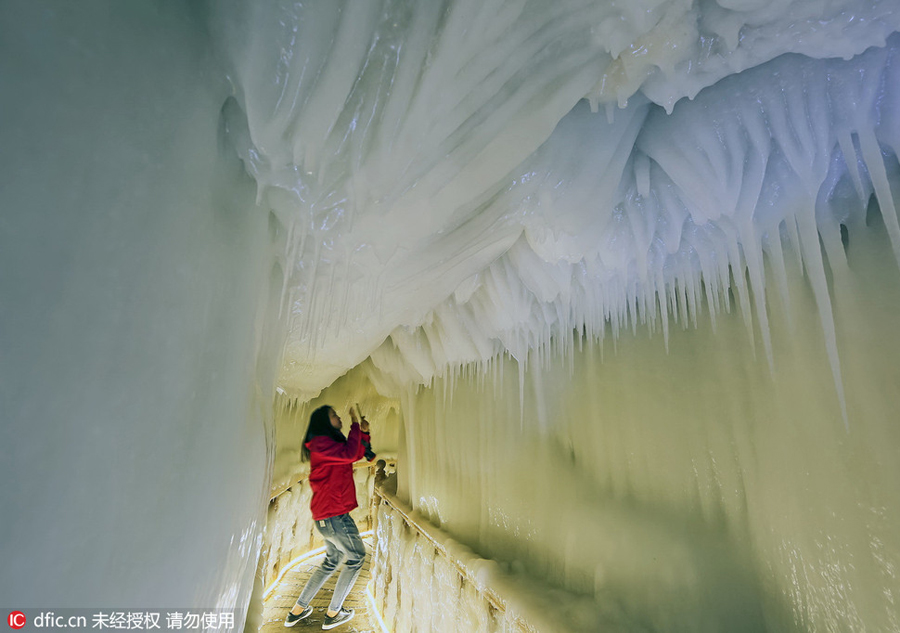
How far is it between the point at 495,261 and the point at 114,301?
167 centimetres

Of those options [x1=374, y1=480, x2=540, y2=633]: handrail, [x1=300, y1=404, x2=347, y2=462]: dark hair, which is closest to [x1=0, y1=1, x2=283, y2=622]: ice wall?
[x1=374, y1=480, x2=540, y2=633]: handrail

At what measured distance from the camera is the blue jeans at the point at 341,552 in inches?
148

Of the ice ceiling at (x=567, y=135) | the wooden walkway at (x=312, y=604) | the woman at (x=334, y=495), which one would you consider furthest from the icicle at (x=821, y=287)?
the wooden walkway at (x=312, y=604)

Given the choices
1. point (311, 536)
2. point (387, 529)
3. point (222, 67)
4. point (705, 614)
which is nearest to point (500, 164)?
point (222, 67)

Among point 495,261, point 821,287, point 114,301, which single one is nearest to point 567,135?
point 495,261

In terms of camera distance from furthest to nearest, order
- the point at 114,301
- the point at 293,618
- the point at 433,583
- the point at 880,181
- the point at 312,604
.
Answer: the point at 312,604
the point at 293,618
the point at 433,583
the point at 880,181
the point at 114,301

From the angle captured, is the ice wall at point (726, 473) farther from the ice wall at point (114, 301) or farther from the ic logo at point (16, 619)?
the ic logo at point (16, 619)

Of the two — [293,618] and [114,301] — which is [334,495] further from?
[114,301]

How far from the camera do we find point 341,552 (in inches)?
152

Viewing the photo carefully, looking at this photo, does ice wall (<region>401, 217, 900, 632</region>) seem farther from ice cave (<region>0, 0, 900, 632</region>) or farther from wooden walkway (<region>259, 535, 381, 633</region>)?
wooden walkway (<region>259, 535, 381, 633</region>)

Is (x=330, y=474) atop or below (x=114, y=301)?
below

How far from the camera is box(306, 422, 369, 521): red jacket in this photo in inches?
143

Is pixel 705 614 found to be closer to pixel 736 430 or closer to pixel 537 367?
pixel 736 430

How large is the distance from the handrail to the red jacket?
27.1 inches
